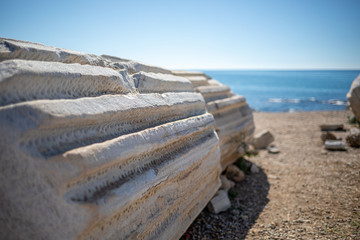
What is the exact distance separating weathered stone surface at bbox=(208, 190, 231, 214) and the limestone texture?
0.62 metres

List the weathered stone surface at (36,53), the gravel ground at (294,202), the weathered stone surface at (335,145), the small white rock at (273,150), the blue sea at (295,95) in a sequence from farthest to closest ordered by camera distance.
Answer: the blue sea at (295,95)
the small white rock at (273,150)
the weathered stone surface at (335,145)
the gravel ground at (294,202)
the weathered stone surface at (36,53)

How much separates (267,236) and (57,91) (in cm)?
218

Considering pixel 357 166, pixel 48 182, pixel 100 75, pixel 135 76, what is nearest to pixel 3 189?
pixel 48 182

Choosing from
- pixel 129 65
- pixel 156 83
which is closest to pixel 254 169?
pixel 156 83

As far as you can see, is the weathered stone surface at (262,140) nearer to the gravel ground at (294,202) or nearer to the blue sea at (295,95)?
the gravel ground at (294,202)

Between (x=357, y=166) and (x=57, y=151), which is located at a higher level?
(x=57, y=151)

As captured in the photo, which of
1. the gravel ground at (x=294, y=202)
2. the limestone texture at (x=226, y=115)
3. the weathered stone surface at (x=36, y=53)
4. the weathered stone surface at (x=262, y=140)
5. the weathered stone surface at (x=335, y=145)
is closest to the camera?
the weathered stone surface at (x=36, y=53)

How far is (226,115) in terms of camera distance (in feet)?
11.5

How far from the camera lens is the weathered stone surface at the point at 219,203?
2.68 meters

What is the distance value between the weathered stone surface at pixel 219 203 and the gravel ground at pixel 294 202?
6cm

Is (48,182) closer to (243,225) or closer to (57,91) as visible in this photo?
(57,91)

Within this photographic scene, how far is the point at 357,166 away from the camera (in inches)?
143

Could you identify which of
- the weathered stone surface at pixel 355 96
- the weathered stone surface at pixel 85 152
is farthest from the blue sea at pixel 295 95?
the weathered stone surface at pixel 85 152

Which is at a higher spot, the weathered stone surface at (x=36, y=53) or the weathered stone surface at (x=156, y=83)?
the weathered stone surface at (x=36, y=53)
